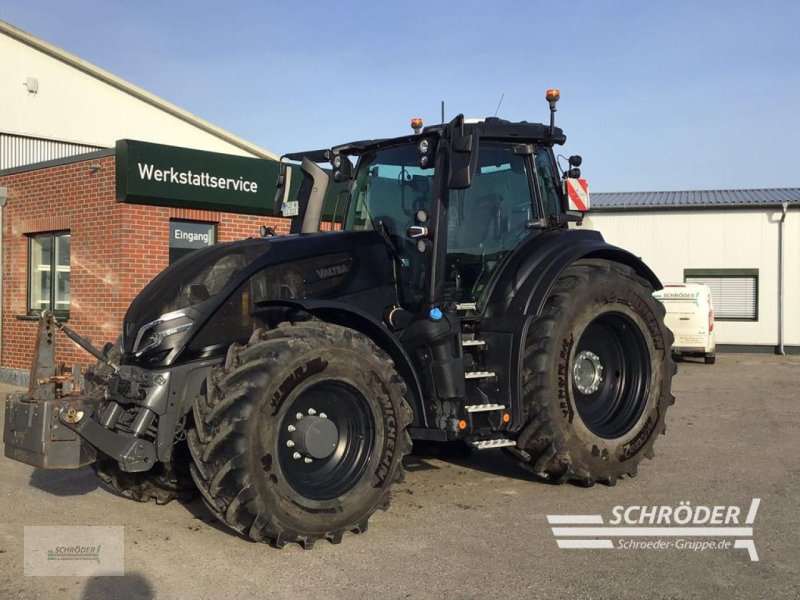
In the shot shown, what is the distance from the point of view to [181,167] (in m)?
11.5

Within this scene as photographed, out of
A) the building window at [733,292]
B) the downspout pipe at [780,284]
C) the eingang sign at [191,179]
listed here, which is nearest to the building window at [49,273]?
the eingang sign at [191,179]

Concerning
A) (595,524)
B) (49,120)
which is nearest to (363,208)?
(595,524)

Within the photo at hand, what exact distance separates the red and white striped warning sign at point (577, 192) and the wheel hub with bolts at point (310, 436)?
301 centimetres

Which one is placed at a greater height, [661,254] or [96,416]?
[661,254]

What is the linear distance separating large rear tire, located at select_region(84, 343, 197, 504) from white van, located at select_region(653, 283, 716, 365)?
14796mm

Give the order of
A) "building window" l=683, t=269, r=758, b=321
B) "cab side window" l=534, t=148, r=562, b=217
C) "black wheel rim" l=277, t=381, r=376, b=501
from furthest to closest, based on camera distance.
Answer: "building window" l=683, t=269, r=758, b=321 < "cab side window" l=534, t=148, r=562, b=217 < "black wheel rim" l=277, t=381, r=376, b=501

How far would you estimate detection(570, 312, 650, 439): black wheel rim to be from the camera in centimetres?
649

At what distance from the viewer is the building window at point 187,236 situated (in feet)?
38.8

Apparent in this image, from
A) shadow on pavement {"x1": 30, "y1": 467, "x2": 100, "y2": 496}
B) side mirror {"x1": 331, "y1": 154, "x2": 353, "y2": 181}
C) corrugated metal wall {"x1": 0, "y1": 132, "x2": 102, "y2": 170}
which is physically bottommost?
shadow on pavement {"x1": 30, "y1": 467, "x2": 100, "y2": 496}

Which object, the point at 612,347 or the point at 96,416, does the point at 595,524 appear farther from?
the point at 96,416

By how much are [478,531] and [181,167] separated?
808 cm

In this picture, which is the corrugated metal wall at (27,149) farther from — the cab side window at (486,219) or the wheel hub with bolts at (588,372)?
the wheel hub with bolts at (588,372)

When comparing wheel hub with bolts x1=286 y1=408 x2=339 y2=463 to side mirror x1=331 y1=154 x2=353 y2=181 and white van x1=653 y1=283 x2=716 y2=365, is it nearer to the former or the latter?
side mirror x1=331 y1=154 x2=353 y2=181

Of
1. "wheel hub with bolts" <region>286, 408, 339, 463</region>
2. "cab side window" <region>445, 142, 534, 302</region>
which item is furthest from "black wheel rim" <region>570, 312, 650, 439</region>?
"wheel hub with bolts" <region>286, 408, 339, 463</region>
